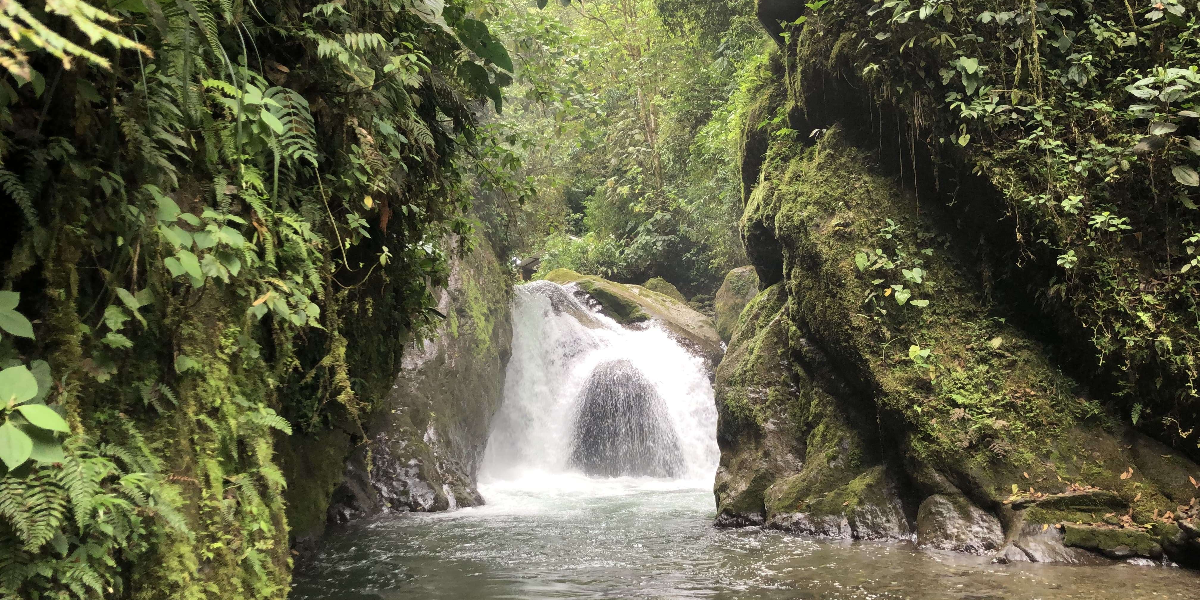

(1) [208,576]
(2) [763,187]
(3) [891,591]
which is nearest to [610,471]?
(2) [763,187]

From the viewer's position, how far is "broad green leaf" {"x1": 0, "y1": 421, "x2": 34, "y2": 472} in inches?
67.4

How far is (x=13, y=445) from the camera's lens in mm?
1736

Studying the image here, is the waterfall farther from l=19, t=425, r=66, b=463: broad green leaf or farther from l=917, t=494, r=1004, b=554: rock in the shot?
l=19, t=425, r=66, b=463: broad green leaf

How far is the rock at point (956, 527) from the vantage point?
19.0ft

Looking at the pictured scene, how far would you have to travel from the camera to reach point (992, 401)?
6.32 m

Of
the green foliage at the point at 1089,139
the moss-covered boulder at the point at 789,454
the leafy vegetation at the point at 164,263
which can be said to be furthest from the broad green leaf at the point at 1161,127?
the leafy vegetation at the point at 164,263

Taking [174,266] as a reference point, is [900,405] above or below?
below

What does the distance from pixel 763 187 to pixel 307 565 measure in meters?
6.84

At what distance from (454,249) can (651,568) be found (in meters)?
3.42

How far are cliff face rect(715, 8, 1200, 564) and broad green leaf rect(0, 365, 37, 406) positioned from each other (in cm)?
611

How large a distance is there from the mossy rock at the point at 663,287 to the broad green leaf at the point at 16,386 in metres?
18.1

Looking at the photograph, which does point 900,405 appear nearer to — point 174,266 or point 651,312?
point 174,266

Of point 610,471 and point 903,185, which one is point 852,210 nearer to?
point 903,185

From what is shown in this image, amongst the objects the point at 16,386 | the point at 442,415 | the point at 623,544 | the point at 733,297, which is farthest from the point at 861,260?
the point at 733,297
